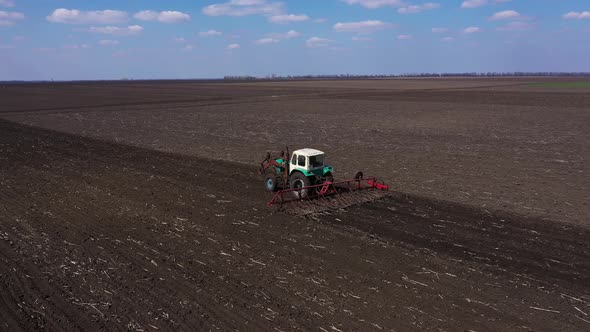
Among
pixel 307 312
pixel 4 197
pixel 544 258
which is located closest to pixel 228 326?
pixel 307 312

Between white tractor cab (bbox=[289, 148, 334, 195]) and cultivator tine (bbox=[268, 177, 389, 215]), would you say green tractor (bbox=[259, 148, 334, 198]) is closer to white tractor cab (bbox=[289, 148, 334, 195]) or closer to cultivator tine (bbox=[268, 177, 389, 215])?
white tractor cab (bbox=[289, 148, 334, 195])

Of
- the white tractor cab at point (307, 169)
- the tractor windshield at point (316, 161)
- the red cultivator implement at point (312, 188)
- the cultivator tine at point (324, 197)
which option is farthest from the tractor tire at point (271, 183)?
the tractor windshield at point (316, 161)

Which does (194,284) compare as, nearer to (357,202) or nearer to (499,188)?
(357,202)

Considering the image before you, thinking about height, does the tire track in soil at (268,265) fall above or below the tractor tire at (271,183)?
below

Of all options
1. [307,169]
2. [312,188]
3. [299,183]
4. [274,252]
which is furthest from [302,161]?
[274,252]

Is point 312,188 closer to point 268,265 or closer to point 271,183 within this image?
point 271,183

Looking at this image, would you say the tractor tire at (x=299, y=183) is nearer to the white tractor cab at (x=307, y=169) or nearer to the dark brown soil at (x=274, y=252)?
the white tractor cab at (x=307, y=169)
